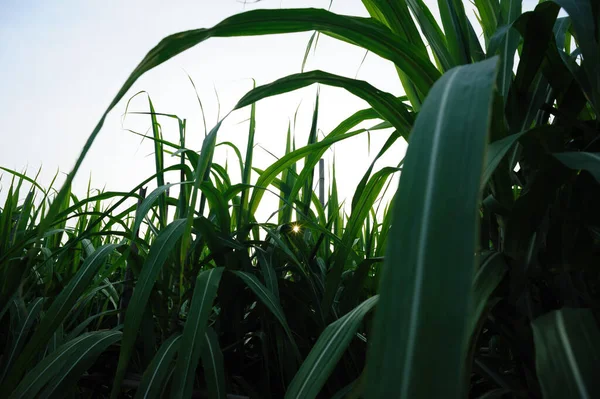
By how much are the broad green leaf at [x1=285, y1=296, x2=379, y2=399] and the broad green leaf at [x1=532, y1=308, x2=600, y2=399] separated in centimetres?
16

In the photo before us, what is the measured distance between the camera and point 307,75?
1.54 feet

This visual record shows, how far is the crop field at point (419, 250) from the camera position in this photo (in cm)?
17

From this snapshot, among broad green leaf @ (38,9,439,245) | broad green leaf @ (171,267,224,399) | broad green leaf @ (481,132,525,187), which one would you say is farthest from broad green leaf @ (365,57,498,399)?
broad green leaf @ (171,267,224,399)

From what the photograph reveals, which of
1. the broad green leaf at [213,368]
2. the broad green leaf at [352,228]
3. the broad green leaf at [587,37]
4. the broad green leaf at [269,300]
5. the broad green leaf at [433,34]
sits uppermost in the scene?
the broad green leaf at [433,34]

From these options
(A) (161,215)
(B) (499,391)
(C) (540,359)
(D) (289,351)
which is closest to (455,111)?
(C) (540,359)

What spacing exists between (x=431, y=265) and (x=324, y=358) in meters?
0.28

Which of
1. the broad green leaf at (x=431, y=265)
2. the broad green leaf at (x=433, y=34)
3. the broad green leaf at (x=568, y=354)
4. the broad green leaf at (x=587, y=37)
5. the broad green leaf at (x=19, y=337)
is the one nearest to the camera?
the broad green leaf at (x=431, y=265)

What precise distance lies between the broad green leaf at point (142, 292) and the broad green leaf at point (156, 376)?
0.03m

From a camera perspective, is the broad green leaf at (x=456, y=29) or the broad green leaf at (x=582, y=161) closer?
the broad green leaf at (x=582, y=161)

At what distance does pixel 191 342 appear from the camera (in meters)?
0.48

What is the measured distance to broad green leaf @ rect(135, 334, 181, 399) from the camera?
496 millimetres

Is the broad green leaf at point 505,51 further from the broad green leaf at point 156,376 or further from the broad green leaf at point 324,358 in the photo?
the broad green leaf at point 156,376

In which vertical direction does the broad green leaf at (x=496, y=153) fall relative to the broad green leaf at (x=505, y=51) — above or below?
below

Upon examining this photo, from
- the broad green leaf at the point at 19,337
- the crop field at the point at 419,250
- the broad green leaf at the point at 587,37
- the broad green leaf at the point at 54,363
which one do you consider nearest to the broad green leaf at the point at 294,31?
the crop field at the point at 419,250
